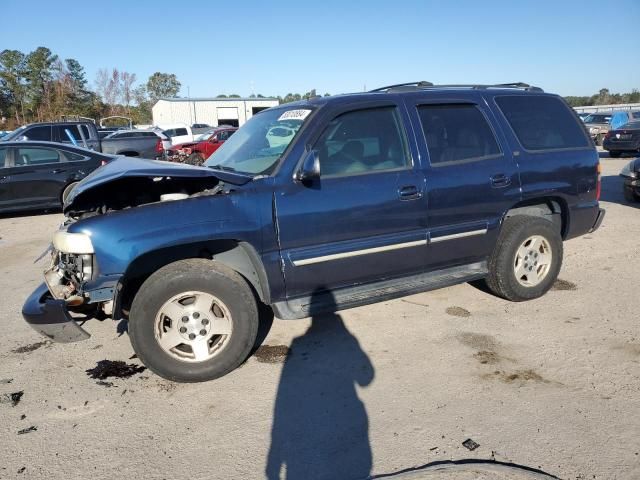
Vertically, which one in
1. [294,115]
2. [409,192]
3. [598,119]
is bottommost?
[409,192]

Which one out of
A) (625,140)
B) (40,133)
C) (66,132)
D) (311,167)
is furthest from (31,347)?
(625,140)

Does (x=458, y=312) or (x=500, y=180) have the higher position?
(x=500, y=180)

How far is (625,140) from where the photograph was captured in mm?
17281

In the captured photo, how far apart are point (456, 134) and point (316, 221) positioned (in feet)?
5.17

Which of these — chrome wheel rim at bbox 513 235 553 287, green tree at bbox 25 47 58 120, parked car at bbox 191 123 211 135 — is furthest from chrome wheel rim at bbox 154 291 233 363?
green tree at bbox 25 47 58 120

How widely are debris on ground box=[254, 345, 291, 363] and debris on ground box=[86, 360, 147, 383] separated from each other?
87cm

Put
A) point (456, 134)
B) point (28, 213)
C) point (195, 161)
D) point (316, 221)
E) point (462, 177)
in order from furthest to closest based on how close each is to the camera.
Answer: point (28, 213) < point (195, 161) < point (456, 134) < point (462, 177) < point (316, 221)

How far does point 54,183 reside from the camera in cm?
967

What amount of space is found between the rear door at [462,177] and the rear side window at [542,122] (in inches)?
11.7

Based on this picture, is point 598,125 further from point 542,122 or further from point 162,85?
point 162,85

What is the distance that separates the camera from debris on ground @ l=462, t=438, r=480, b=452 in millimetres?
2521

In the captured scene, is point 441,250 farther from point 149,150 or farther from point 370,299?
point 149,150

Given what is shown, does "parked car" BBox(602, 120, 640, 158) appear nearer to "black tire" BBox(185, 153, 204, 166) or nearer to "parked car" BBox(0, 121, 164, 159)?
"black tire" BBox(185, 153, 204, 166)

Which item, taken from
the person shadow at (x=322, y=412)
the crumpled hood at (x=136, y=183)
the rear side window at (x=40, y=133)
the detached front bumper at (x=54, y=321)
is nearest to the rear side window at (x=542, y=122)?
the person shadow at (x=322, y=412)
